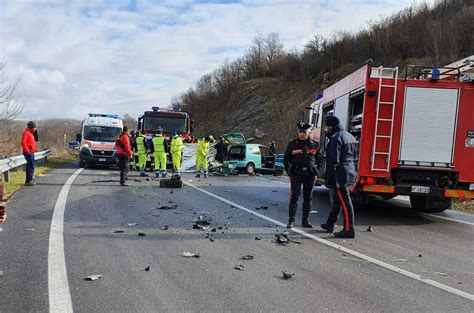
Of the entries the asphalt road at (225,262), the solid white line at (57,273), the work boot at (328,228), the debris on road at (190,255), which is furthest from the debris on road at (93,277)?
the work boot at (328,228)

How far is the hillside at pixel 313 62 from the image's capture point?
37125 millimetres

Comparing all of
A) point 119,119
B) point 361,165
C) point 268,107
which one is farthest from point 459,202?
point 268,107

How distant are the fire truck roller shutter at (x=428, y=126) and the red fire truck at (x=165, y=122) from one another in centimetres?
1355

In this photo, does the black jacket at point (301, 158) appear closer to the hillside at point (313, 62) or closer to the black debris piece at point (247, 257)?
the black debris piece at point (247, 257)

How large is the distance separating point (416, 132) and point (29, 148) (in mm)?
10157

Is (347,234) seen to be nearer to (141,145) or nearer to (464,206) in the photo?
(464,206)

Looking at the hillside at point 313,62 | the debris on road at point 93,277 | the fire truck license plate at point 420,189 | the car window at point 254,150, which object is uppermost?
the hillside at point 313,62

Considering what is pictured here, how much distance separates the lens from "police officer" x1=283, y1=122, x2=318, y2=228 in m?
7.78

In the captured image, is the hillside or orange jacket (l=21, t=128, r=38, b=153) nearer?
orange jacket (l=21, t=128, r=38, b=153)

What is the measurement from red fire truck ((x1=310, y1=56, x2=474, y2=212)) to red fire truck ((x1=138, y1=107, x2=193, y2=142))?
1329 centimetres

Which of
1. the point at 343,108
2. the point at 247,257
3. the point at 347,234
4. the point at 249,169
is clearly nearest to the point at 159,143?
the point at 249,169

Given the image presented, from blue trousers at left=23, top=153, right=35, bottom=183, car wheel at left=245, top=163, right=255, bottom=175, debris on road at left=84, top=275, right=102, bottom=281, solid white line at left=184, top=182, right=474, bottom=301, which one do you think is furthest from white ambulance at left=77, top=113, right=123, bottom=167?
debris on road at left=84, top=275, right=102, bottom=281

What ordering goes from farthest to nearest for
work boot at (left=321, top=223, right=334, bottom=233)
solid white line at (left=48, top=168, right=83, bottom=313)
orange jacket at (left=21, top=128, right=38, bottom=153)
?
1. orange jacket at (left=21, top=128, right=38, bottom=153)
2. work boot at (left=321, top=223, right=334, bottom=233)
3. solid white line at (left=48, top=168, right=83, bottom=313)

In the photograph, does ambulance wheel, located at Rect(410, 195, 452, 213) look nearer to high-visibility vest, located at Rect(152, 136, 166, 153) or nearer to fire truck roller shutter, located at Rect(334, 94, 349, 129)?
fire truck roller shutter, located at Rect(334, 94, 349, 129)
